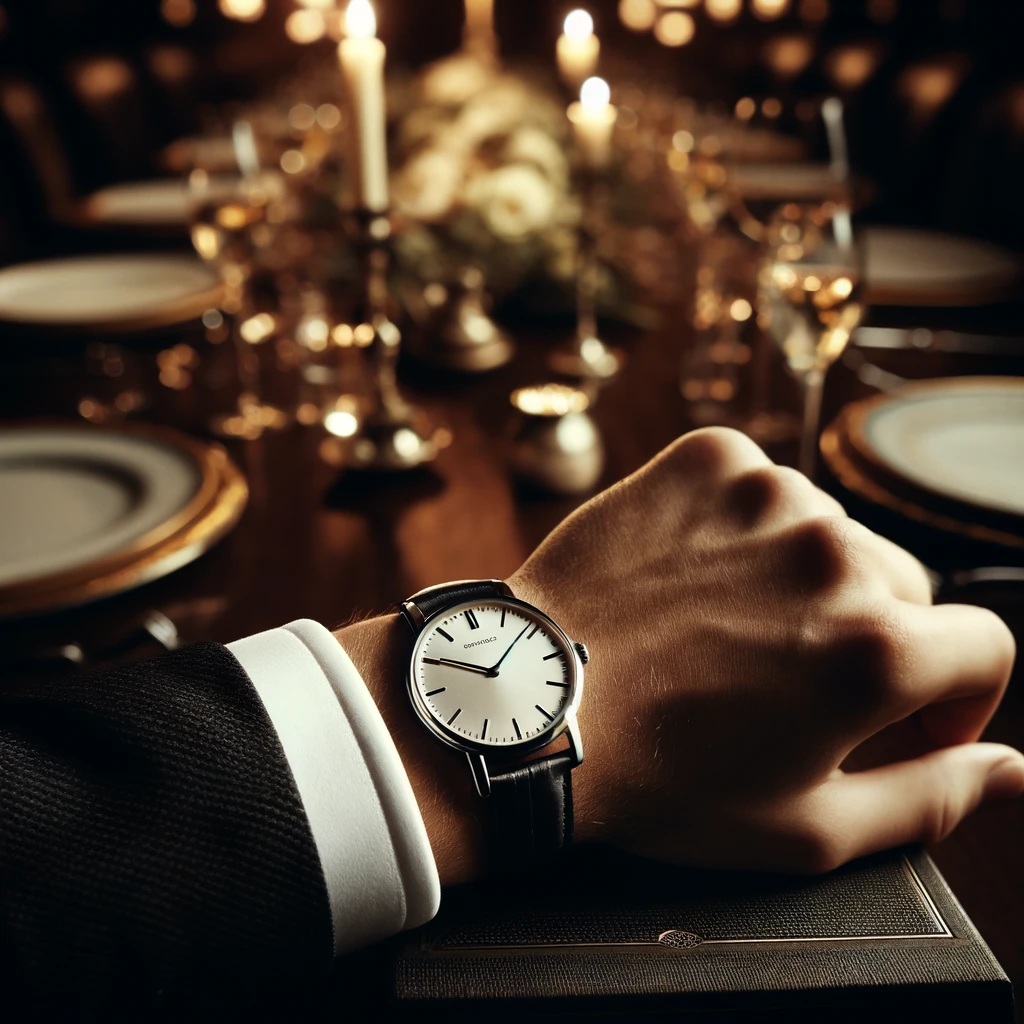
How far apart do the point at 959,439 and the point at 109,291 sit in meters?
1.23

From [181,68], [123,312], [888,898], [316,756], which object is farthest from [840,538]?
[181,68]

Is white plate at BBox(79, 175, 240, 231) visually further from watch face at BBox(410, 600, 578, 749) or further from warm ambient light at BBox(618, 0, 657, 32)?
warm ambient light at BBox(618, 0, 657, 32)

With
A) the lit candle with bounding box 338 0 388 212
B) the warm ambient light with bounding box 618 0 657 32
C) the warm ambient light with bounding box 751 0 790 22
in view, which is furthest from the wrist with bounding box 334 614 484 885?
the warm ambient light with bounding box 618 0 657 32

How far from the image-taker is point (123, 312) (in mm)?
1402

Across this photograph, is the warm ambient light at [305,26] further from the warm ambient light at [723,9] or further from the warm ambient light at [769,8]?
the warm ambient light at [769,8]

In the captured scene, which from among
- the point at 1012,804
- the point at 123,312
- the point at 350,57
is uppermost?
the point at 350,57

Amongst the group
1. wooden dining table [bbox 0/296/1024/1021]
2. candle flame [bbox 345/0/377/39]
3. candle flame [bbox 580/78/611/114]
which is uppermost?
candle flame [bbox 345/0/377/39]

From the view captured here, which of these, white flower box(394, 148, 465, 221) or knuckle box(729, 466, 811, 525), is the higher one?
white flower box(394, 148, 465, 221)

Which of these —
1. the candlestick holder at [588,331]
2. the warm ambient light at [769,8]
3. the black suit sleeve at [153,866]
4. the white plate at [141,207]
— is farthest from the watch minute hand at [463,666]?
the warm ambient light at [769,8]

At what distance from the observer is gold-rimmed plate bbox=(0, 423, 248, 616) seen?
0.77 meters

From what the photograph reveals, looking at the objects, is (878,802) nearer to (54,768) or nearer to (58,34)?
(54,768)

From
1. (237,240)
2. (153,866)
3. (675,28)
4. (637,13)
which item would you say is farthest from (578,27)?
(637,13)

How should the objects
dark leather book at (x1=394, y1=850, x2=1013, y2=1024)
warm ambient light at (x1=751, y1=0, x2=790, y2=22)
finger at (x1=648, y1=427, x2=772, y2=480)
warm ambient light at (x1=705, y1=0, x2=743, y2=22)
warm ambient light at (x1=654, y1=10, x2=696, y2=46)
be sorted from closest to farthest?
dark leather book at (x1=394, y1=850, x2=1013, y2=1024), finger at (x1=648, y1=427, x2=772, y2=480), warm ambient light at (x1=751, y1=0, x2=790, y2=22), warm ambient light at (x1=705, y1=0, x2=743, y2=22), warm ambient light at (x1=654, y1=10, x2=696, y2=46)

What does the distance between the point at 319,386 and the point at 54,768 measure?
2.82 ft
